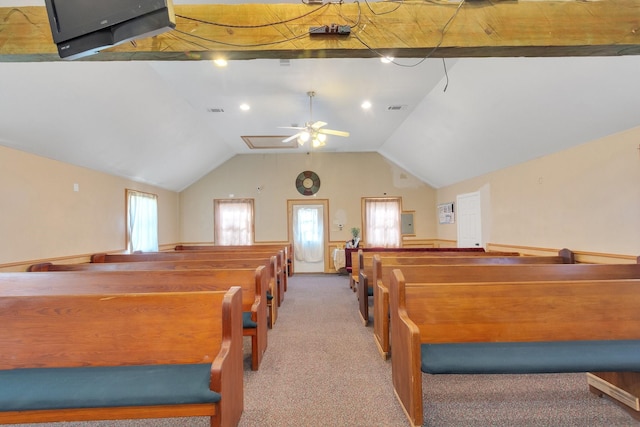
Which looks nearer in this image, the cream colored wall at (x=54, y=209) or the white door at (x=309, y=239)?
the cream colored wall at (x=54, y=209)

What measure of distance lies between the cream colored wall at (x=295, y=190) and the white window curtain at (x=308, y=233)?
10.8 inches

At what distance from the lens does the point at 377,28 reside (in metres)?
1.86

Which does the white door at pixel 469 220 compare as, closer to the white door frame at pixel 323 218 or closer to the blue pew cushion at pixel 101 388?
the white door frame at pixel 323 218

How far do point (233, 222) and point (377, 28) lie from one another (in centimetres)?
648

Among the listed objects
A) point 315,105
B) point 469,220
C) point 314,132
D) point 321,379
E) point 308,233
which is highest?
point 315,105

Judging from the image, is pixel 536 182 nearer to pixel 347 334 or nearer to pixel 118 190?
pixel 347 334

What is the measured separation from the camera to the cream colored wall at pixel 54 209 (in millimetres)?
3230

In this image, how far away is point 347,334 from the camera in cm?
326

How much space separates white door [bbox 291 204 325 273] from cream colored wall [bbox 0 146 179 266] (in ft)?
12.1

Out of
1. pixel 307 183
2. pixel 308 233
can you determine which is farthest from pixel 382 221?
pixel 307 183

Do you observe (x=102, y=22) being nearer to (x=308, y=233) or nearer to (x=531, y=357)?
(x=531, y=357)

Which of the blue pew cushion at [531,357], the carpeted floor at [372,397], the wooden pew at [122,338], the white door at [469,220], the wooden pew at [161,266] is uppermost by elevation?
the white door at [469,220]

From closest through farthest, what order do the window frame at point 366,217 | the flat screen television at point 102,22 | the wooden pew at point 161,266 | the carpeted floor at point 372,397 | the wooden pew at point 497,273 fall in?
the flat screen television at point 102,22 < the carpeted floor at point 372,397 < the wooden pew at point 497,273 < the wooden pew at point 161,266 < the window frame at point 366,217

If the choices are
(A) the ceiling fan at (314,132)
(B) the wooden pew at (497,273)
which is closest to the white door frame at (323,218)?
(A) the ceiling fan at (314,132)
